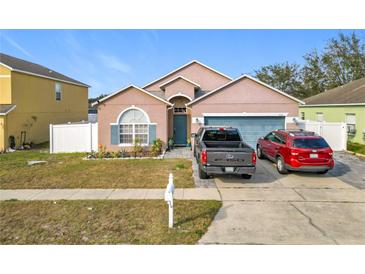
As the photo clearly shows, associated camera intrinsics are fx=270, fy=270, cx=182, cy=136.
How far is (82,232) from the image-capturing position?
5.47 meters

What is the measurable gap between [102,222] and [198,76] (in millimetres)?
18974

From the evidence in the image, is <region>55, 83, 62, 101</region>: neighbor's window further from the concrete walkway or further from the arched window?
the concrete walkway

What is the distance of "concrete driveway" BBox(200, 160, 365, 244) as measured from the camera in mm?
5277

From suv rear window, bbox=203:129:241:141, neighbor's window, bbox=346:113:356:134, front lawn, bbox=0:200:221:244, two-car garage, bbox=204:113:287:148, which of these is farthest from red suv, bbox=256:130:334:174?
neighbor's window, bbox=346:113:356:134

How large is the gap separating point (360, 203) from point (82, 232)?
7.12 m

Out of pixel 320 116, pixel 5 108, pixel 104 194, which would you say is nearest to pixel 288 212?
pixel 104 194

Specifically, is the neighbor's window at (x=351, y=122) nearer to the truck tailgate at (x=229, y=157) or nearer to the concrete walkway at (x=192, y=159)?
the concrete walkway at (x=192, y=159)

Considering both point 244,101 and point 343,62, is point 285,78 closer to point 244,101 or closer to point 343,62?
point 343,62

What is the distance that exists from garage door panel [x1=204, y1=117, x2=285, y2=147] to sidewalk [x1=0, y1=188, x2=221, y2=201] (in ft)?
27.0

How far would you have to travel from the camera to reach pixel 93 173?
1073 centimetres

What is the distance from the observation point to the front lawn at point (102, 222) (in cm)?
519

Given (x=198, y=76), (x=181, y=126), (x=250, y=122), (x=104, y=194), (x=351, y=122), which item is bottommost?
(x=104, y=194)
